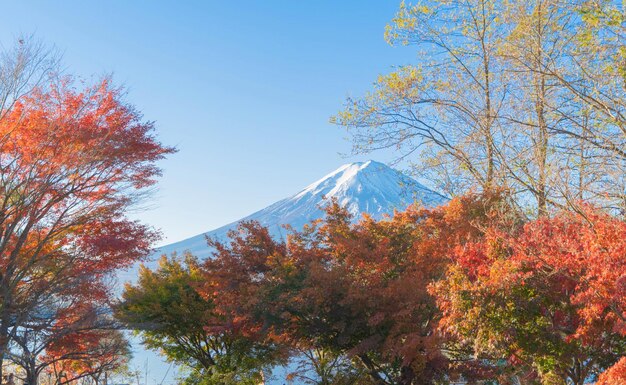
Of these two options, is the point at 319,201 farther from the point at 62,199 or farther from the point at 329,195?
the point at 62,199

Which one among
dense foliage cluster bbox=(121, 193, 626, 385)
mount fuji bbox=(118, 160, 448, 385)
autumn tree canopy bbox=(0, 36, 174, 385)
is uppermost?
mount fuji bbox=(118, 160, 448, 385)

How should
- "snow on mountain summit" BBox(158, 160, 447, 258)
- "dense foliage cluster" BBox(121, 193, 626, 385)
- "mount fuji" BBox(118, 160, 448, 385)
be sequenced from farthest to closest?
"snow on mountain summit" BBox(158, 160, 447, 258) < "mount fuji" BBox(118, 160, 448, 385) < "dense foliage cluster" BBox(121, 193, 626, 385)

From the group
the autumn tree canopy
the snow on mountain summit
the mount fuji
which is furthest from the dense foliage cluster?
the snow on mountain summit

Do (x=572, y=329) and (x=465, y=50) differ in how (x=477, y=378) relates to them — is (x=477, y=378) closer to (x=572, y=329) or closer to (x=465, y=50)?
(x=572, y=329)

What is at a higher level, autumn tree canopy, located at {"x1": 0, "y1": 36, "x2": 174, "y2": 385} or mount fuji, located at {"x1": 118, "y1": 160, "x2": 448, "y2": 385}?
mount fuji, located at {"x1": 118, "y1": 160, "x2": 448, "y2": 385}

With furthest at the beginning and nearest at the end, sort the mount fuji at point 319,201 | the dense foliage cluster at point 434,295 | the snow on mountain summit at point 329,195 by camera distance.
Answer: the snow on mountain summit at point 329,195, the mount fuji at point 319,201, the dense foliage cluster at point 434,295

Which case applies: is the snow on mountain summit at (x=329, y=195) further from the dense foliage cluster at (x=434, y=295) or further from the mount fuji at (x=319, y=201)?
the dense foliage cluster at (x=434, y=295)

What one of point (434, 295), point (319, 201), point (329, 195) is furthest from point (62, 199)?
point (319, 201)

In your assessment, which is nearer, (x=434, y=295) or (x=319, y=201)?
(x=434, y=295)

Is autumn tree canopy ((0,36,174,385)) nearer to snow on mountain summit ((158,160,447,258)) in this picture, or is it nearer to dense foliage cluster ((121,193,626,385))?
dense foliage cluster ((121,193,626,385))

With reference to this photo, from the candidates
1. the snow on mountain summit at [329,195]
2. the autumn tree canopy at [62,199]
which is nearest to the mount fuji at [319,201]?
the snow on mountain summit at [329,195]

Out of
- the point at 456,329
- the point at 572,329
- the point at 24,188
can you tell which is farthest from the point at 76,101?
the point at 572,329

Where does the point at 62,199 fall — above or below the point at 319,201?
below

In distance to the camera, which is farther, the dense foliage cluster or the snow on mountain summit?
the snow on mountain summit
